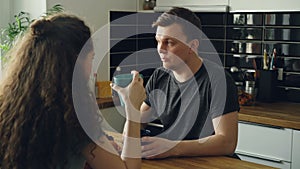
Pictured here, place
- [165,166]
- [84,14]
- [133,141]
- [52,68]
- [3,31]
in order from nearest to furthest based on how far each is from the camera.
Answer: [52,68]
[133,141]
[165,166]
[3,31]
[84,14]

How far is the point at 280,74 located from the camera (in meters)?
3.06

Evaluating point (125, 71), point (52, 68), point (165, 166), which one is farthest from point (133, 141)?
point (125, 71)

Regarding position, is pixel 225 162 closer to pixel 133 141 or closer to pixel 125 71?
pixel 133 141

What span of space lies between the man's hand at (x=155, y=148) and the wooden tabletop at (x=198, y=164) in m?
0.02

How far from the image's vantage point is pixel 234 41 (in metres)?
3.29

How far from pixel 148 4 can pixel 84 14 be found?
1.92 ft

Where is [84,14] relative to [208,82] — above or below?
above

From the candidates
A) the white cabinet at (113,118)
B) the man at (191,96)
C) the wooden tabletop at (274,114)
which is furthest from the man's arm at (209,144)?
the white cabinet at (113,118)

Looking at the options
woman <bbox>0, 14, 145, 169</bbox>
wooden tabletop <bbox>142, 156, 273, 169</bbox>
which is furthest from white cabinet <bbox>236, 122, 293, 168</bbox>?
woman <bbox>0, 14, 145, 169</bbox>

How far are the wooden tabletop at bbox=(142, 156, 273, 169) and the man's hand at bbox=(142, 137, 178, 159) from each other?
0.02 meters

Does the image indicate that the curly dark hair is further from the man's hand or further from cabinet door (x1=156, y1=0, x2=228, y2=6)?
cabinet door (x1=156, y1=0, x2=228, y2=6)

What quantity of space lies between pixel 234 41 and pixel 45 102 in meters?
2.29

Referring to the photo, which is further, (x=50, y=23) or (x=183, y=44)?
(x=183, y=44)

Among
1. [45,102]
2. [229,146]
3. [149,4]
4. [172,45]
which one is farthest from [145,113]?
[149,4]
